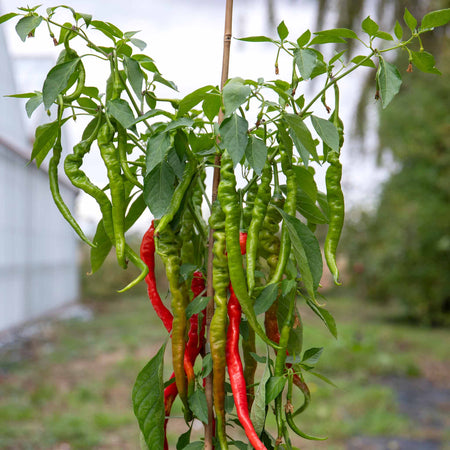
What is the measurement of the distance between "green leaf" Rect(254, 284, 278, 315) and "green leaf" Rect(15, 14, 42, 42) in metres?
0.50

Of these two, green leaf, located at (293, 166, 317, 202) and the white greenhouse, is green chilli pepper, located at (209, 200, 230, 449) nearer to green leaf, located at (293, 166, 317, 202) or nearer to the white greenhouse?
green leaf, located at (293, 166, 317, 202)

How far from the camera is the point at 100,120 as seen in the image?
0.83 m

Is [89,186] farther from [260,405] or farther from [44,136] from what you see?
[260,405]

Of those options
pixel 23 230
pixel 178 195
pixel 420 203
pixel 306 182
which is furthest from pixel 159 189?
pixel 420 203

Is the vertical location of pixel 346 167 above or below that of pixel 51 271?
above

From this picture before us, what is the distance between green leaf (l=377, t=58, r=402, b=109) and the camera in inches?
32.1

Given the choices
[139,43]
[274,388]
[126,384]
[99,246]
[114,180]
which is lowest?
[126,384]

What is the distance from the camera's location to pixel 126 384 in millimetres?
4266

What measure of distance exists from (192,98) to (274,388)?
0.45 metres

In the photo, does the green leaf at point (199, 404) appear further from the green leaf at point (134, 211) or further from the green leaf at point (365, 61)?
the green leaf at point (365, 61)

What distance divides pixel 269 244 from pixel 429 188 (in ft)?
21.8

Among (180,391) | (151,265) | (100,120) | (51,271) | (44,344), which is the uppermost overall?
(100,120)

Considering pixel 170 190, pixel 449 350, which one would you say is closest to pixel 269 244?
pixel 170 190

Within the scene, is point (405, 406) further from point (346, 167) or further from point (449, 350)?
point (346, 167)
